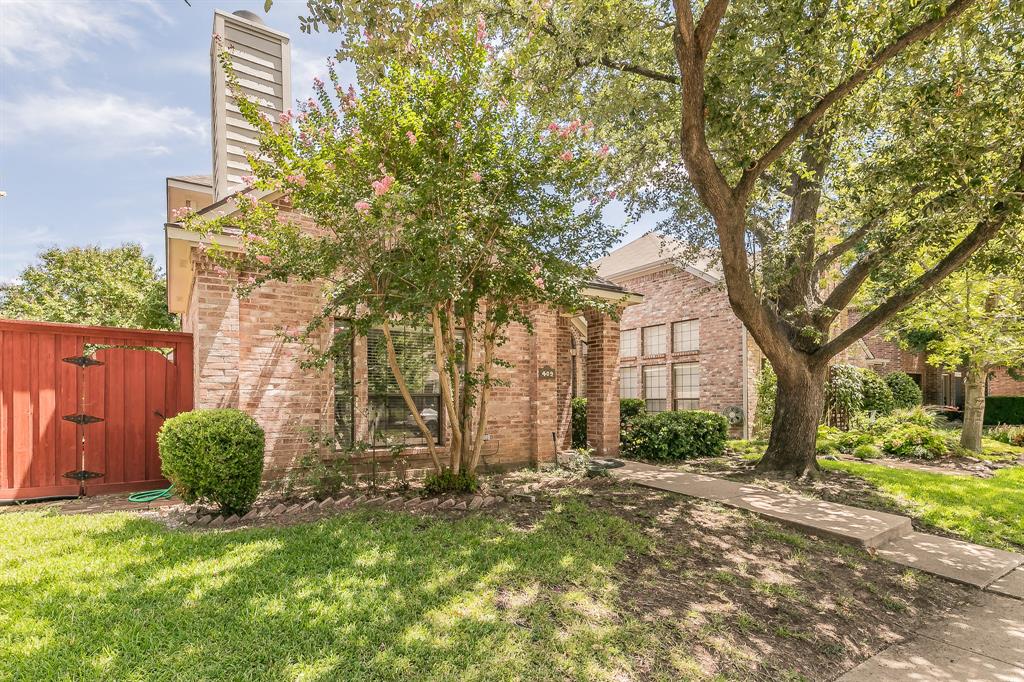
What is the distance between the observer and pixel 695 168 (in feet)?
19.6

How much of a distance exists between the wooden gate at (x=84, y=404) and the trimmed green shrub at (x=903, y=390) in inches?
820

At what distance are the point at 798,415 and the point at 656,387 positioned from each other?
8522 mm

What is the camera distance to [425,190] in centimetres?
495

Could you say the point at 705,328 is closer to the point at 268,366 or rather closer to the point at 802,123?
the point at 802,123

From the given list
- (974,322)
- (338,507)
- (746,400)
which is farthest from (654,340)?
(338,507)

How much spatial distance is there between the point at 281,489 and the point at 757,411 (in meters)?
12.5

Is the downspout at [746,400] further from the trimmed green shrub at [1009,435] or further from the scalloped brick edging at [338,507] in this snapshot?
the scalloped brick edging at [338,507]

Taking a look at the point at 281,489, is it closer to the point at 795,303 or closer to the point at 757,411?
the point at 795,303

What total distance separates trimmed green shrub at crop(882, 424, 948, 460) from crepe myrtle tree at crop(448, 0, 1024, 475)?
15.5ft

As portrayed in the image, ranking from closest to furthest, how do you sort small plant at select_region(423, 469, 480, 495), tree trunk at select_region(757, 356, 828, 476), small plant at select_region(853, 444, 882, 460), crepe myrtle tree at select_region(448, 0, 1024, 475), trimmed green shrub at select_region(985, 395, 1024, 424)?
crepe myrtle tree at select_region(448, 0, 1024, 475) < small plant at select_region(423, 469, 480, 495) < tree trunk at select_region(757, 356, 828, 476) < small plant at select_region(853, 444, 882, 460) < trimmed green shrub at select_region(985, 395, 1024, 424)

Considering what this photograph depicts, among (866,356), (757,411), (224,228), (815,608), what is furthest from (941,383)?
(224,228)

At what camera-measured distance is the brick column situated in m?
10.3

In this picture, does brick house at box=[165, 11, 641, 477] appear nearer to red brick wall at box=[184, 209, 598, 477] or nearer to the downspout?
red brick wall at box=[184, 209, 598, 477]

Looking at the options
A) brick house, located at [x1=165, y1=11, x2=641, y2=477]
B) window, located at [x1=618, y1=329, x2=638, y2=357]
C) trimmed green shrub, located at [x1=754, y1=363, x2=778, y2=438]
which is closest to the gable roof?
window, located at [x1=618, y1=329, x2=638, y2=357]
